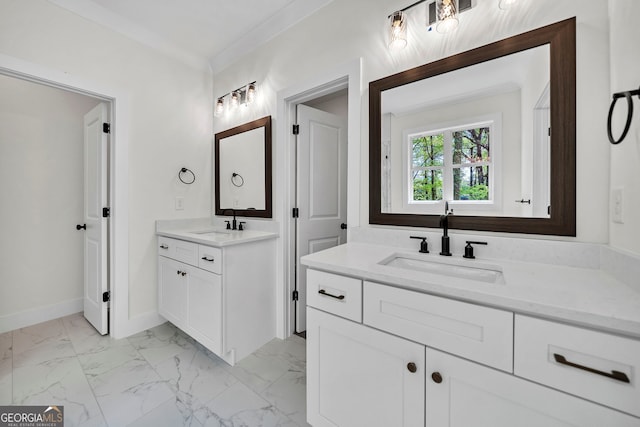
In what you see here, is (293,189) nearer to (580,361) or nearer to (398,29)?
(398,29)

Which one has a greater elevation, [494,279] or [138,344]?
[494,279]

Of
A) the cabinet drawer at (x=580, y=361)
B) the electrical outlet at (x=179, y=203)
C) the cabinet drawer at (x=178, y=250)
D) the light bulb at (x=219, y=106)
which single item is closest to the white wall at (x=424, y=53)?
the light bulb at (x=219, y=106)

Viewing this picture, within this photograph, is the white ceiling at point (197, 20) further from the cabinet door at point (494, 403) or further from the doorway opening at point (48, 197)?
the cabinet door at point (494, 403)

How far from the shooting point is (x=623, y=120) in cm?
89

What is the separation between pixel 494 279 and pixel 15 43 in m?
3.10

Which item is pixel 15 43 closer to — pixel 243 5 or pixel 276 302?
pixel 243 5

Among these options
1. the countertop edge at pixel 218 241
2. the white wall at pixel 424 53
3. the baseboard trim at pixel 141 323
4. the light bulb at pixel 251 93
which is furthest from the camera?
A: the light bulb at pixel 251 93

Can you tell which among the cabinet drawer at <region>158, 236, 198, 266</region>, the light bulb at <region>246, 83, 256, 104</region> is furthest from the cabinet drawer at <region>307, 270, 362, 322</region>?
the light bulb at <region>246, 83, 256, 104</region>

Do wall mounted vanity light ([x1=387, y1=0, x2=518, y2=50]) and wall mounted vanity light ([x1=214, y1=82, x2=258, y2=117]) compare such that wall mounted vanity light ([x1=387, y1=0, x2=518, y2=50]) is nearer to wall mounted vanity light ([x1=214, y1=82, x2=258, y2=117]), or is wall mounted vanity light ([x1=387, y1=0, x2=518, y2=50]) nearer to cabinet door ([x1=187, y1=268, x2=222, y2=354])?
wall mounted vanity light ([x1=214, y1=82, x2=258, y2=117])

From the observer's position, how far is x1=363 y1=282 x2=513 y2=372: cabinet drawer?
2.48 ft

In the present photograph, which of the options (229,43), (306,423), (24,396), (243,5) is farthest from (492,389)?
(229,43)

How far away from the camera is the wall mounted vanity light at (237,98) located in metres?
2.34

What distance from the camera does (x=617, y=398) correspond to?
2.03 ft

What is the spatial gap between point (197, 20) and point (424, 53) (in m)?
1.84
